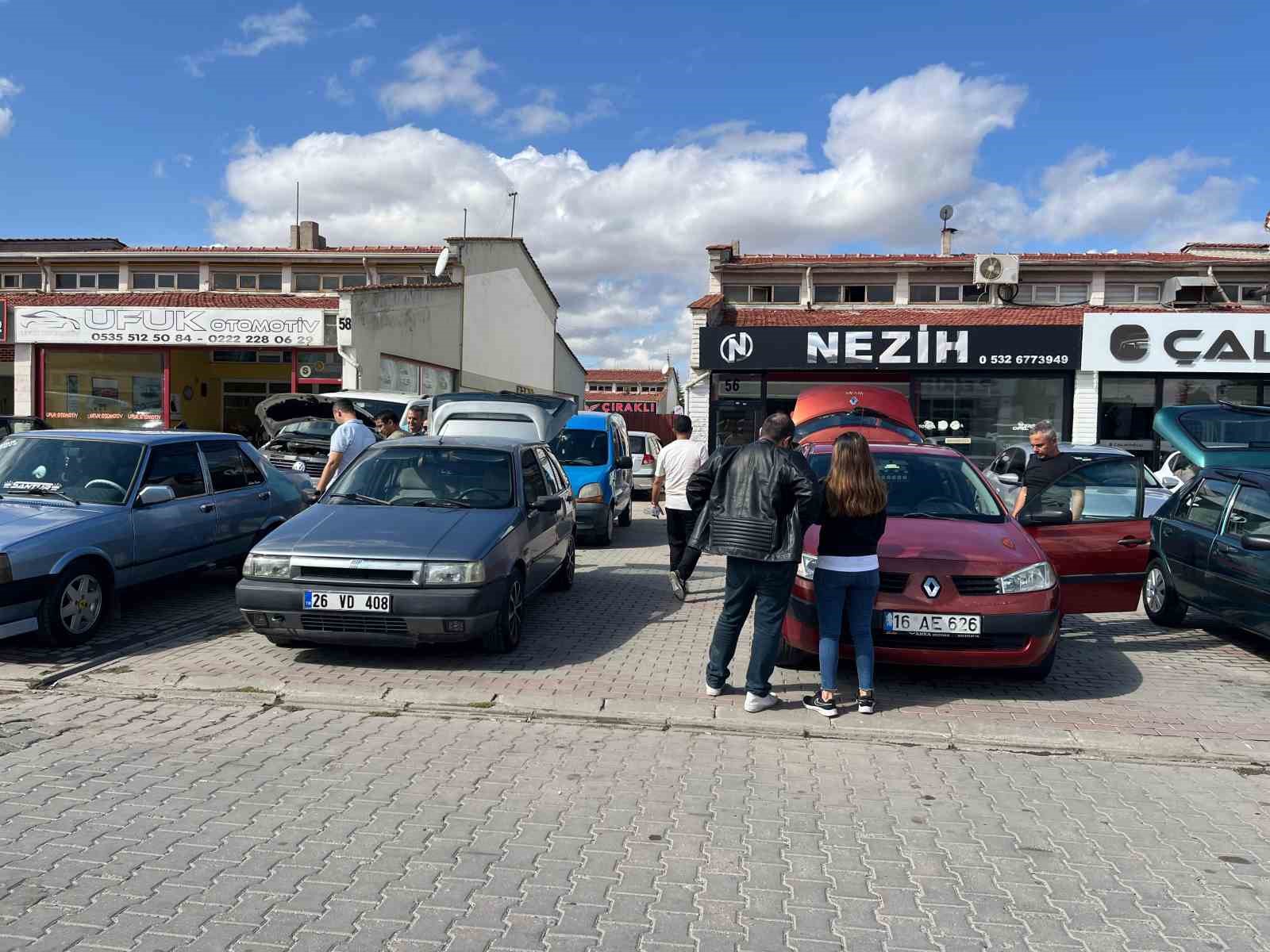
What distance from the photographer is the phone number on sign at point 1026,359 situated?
20578mm

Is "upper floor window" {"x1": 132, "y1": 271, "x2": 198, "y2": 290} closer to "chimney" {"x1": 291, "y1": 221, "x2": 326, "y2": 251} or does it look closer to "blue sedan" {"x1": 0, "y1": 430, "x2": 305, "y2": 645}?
"chimney" {"x1": 291, "y1": 221, "x2": 326, "y2": 251}

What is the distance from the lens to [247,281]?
3080 cm

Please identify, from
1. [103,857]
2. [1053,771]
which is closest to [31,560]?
[103,857]

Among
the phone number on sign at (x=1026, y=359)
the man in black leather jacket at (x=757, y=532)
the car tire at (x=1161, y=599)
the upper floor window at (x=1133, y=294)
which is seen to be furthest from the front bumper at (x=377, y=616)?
the upper floor window at (x=1133, y=294)

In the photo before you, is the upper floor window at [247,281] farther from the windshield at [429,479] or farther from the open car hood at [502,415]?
the windshield at [429,479]

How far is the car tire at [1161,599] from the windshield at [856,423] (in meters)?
3.40

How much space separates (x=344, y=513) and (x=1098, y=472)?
262 inches

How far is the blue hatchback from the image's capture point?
13.2 meters

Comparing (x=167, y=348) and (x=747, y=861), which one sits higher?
(x=167, y=348)

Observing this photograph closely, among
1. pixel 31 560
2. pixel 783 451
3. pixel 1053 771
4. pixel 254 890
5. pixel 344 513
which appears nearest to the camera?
pixel 254 890

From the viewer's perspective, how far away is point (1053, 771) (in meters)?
4.96

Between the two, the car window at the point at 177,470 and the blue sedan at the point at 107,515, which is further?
the car window at the point at 177,470

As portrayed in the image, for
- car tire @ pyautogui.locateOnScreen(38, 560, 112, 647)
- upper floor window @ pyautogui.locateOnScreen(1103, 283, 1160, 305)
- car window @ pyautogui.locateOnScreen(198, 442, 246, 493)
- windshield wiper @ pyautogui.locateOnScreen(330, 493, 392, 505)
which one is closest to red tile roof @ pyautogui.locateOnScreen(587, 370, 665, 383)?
upper floor window @ pyautogui.locateOnScreen(1103, 283, 1160, 305)

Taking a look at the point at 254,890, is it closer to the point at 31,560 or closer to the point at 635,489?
the point at 31,560
